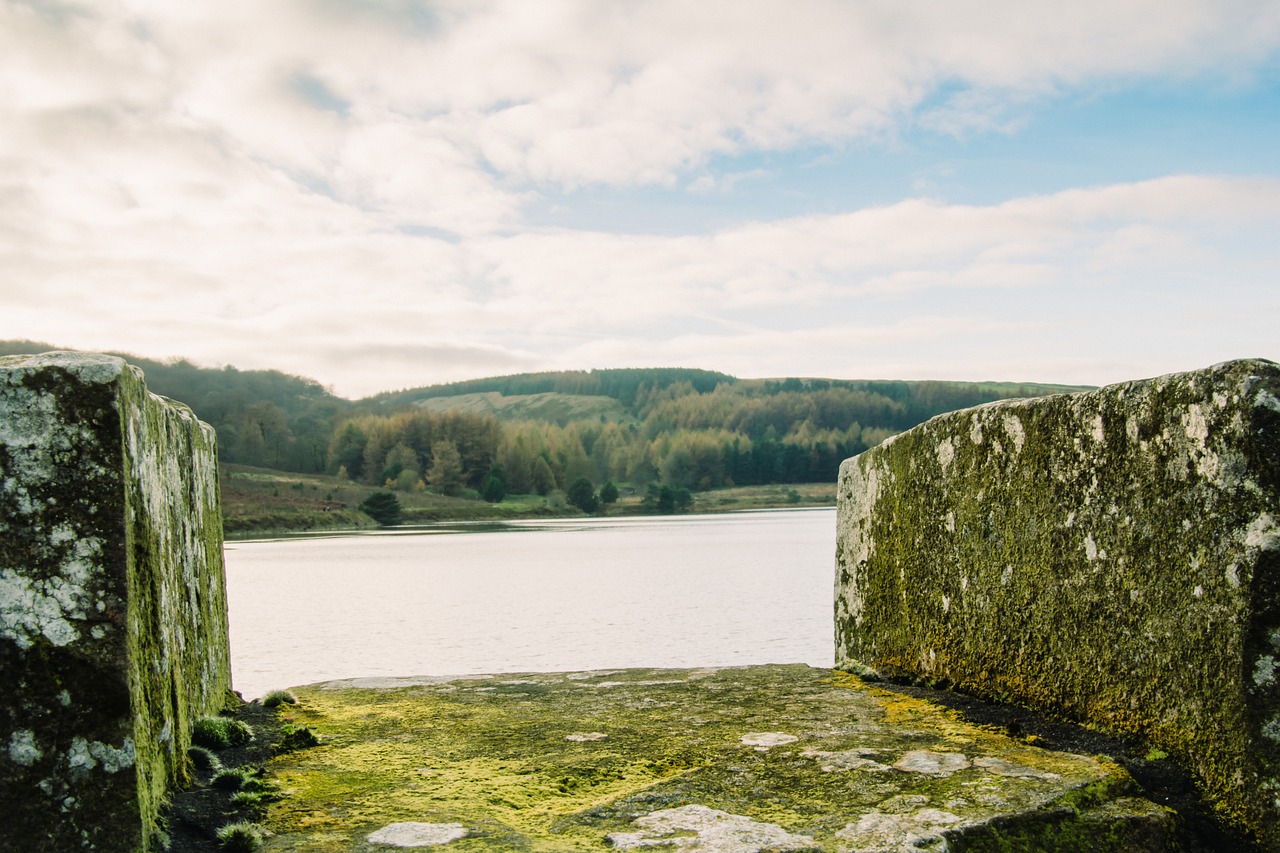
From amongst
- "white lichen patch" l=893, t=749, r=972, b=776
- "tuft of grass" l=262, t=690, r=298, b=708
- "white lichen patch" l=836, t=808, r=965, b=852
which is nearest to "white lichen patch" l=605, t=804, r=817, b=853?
"white lichen patch" l=836, t=808, r=965, b=852

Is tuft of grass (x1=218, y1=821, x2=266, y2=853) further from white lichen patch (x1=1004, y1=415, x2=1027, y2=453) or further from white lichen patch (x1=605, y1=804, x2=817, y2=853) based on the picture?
white lichen patch (x1=1004, y1=415, x2=1027, y2=453)

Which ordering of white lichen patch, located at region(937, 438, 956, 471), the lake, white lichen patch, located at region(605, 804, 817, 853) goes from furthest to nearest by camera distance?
the lake < white lichen patch, located at region(937, 438, 956, 471) < white lichen patch, located at region(605, 804, 817, 853)

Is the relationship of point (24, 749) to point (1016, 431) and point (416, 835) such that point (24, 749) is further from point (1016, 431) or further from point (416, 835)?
point (1016, 431)

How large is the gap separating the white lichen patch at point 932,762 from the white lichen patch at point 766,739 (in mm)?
423

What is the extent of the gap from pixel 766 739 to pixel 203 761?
1.84 meters

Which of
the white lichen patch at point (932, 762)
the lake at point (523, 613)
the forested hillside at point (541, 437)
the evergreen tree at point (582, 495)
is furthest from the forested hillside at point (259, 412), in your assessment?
the white lichen patch at point (932, 762)

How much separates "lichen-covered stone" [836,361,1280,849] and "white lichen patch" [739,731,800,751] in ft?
2.84

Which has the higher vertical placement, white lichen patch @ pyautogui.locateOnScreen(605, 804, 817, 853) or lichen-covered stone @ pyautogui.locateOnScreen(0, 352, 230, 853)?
lichen-covered stone @ pyautogui.locateOnScreen(0, 352, 230, 853)

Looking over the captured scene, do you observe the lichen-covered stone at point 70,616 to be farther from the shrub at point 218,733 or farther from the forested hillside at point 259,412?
the forested hillside at point 259,412

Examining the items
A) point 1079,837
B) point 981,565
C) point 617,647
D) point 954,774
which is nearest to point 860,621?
point 981,565

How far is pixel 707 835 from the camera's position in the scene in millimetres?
2266

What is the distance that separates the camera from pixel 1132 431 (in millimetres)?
2705

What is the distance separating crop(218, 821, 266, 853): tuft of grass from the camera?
7.30 feet

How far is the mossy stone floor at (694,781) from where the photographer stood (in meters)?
2.28
